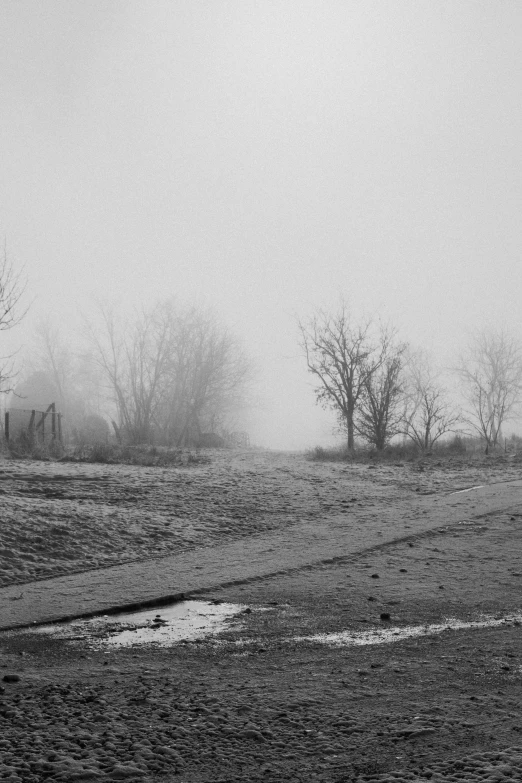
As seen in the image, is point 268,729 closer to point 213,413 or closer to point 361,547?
point 361,547

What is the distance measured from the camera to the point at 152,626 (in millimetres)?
6051

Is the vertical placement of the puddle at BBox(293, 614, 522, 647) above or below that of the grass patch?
below

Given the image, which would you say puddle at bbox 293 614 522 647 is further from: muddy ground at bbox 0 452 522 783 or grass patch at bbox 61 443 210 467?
grass patch at bbox 61 443 210 467

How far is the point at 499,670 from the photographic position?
4586mm

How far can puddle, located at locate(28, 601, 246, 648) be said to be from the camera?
567cm

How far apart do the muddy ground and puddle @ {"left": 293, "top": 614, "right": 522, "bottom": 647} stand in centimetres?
8

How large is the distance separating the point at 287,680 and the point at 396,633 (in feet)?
4.23

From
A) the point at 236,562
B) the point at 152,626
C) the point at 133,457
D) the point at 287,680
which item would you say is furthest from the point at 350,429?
the point at 287,680

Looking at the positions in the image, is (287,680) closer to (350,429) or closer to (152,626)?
(152,626)

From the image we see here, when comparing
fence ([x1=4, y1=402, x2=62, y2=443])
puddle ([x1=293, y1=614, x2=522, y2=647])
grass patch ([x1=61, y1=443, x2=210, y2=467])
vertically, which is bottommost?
puddle ([x1=293, y1=614, x2=522, y2=647])

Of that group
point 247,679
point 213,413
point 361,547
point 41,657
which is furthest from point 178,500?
point 213,413

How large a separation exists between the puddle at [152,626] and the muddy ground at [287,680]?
6.6 inches

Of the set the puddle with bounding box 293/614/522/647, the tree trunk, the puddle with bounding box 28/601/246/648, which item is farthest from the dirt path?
the tree trunk

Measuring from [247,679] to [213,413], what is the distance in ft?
154
